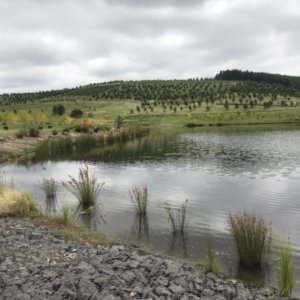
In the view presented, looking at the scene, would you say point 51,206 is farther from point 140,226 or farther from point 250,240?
point 250,240

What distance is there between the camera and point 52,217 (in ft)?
29.1

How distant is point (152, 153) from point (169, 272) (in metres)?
17.5

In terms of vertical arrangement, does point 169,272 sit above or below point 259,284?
above

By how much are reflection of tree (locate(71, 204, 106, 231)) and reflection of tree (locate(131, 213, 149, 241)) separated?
2.89 feet

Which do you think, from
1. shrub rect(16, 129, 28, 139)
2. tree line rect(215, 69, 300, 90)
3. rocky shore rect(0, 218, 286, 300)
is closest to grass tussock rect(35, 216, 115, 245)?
rocky shore rect(0, 218, 286, 300)

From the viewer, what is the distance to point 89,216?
960cm

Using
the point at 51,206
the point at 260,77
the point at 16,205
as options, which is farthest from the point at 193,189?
the point at 260,77

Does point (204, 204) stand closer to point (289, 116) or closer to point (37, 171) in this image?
point (37, 171)

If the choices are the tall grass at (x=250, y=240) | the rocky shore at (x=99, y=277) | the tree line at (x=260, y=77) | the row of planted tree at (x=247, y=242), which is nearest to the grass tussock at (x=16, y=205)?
the row of planted tree at (x=247, y=242)

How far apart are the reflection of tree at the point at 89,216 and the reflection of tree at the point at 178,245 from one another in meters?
2.03

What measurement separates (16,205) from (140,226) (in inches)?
123

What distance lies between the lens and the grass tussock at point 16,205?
8.93 m

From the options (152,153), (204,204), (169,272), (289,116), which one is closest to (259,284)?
(169,272)

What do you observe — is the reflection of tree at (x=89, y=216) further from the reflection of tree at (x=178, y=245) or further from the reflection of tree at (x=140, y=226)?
the reflection of tree at (x=178, y=245)
